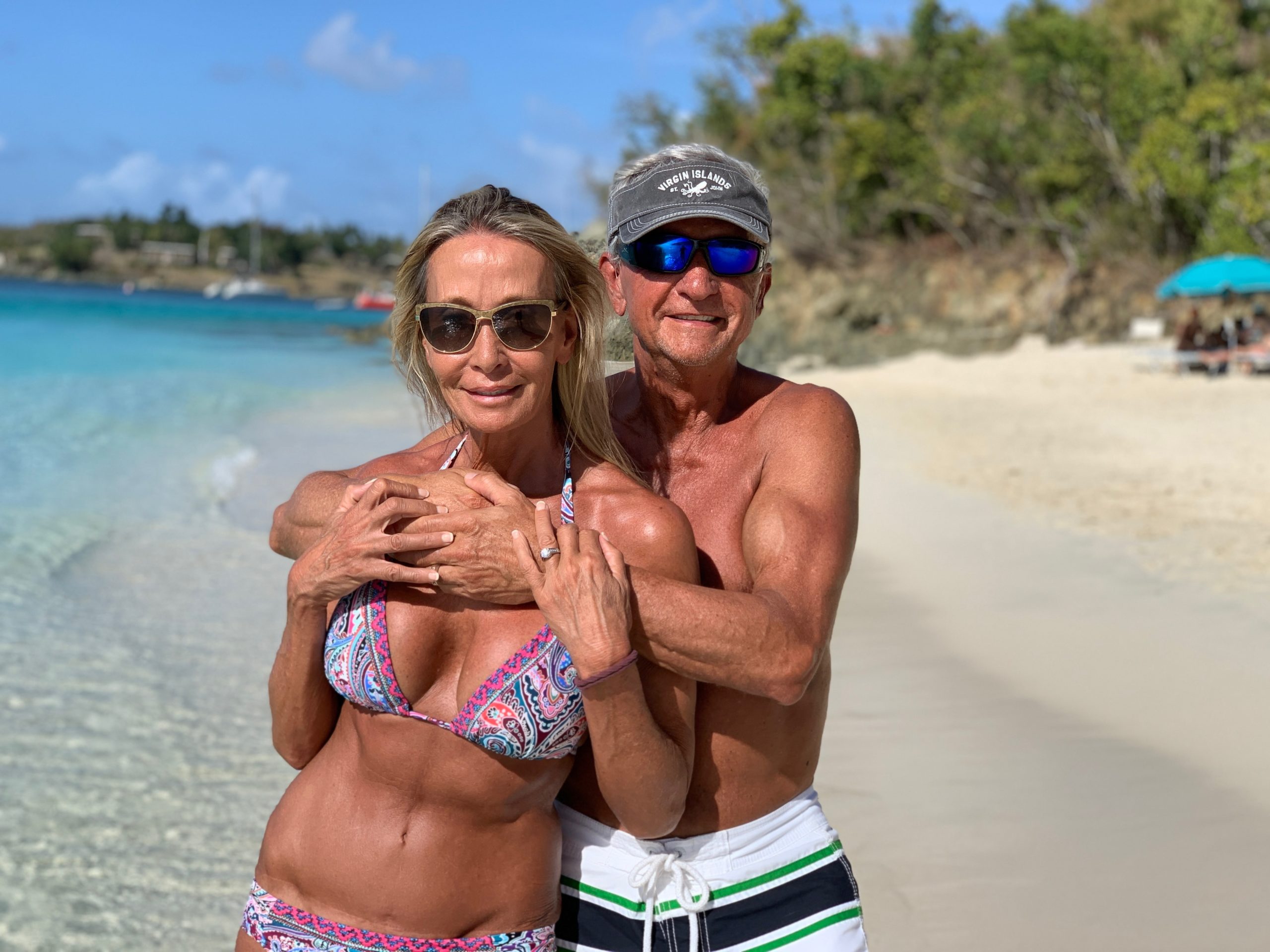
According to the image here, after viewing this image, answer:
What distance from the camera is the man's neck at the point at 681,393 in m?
2.26

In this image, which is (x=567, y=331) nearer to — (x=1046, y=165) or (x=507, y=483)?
(x=507, y=483)

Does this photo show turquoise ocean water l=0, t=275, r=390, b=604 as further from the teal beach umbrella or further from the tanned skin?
the teal beach umbrella

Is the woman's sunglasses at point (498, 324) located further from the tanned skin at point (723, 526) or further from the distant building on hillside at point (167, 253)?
the distant building on hillside at point (167, 253)

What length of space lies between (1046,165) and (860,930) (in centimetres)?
2859

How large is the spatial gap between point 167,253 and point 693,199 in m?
128

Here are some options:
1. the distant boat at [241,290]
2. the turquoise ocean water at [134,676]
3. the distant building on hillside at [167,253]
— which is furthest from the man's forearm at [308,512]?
the distant building on hillside at [167,253]

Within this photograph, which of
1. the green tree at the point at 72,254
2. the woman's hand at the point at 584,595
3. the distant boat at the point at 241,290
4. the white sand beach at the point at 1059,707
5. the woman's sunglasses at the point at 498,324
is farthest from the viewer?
the green tree at the point at 72,254

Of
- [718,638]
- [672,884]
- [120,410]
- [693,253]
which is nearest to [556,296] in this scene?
[693,253]

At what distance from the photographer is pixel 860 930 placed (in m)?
2.17

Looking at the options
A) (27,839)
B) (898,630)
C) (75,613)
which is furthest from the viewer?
(75,613)

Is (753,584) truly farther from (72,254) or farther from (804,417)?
(72,254)

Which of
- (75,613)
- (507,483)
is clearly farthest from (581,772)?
(75,613)

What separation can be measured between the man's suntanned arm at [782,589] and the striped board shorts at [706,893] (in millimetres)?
366

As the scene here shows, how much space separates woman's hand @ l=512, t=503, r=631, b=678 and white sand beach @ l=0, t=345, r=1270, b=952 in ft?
8.86
